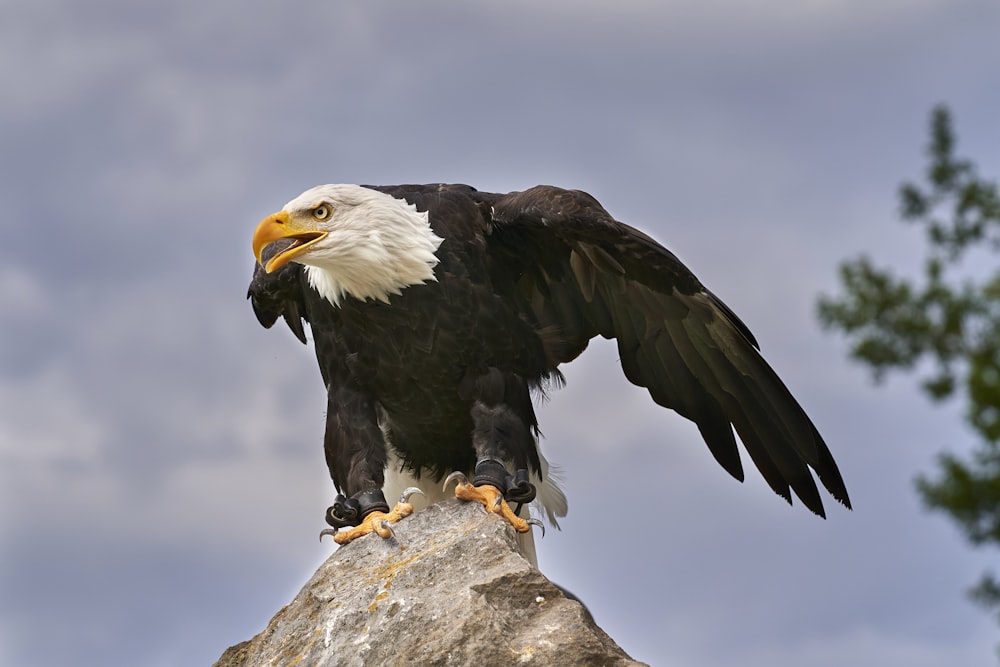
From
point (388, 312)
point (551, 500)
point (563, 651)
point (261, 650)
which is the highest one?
point (388, 312)

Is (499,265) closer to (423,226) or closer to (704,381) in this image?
(423,226)

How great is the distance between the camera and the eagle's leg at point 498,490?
5527 mm

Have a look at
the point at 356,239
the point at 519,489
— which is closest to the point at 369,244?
the point at 356,239

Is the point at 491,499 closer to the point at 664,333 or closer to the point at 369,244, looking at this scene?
the point at 369,244

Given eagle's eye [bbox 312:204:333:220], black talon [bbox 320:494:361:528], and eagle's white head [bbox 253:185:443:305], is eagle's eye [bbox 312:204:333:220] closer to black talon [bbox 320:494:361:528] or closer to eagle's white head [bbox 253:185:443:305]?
eagle's white head [bbox 253:185:443:305]

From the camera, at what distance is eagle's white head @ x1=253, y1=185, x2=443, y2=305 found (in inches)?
225

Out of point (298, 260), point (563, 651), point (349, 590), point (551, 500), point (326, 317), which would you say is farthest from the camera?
point (551, 500)

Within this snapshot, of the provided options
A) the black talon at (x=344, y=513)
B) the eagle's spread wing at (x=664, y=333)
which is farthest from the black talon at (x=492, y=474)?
the eagle's spread wing at (x=664, y=333)

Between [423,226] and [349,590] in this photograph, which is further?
[423,226]

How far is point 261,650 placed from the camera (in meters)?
5.24

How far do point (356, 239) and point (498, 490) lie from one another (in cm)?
127

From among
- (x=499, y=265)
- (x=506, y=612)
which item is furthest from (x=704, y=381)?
(x=506, y=612)

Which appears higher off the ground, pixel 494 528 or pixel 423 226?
pixel 423 226

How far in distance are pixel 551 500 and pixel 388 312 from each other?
154 centimetres
